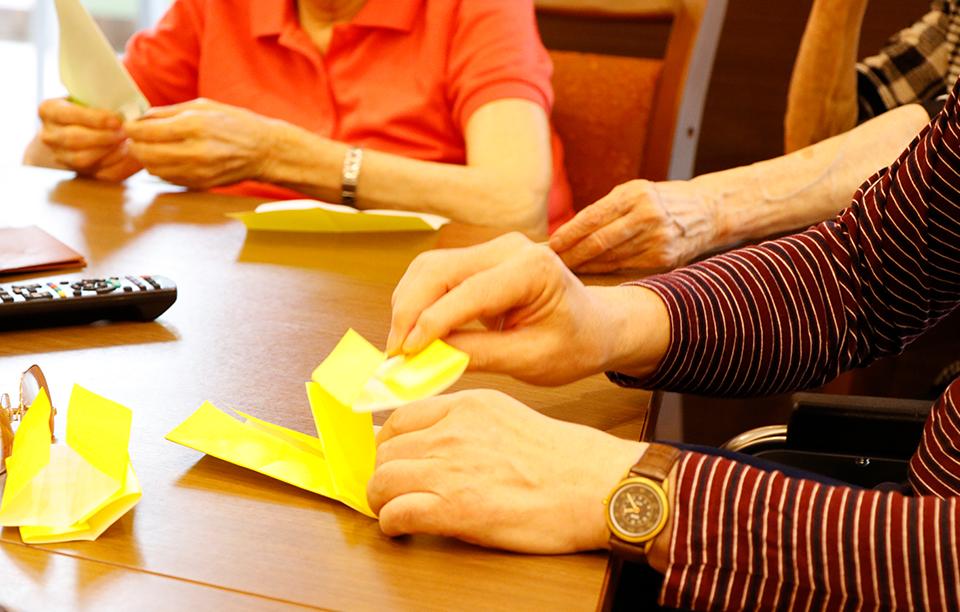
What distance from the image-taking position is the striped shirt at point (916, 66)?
5.60ft

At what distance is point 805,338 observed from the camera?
0.91 meters

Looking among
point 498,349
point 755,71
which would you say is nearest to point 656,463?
point 498,349

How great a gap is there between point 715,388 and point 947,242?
0.23 metres

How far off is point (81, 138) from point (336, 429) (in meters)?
0.89

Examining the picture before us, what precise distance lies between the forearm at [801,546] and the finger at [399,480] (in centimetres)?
15

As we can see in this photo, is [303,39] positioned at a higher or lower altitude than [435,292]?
lower

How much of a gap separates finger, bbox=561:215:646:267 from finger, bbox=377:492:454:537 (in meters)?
0.54

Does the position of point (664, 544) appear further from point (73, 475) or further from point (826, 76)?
point (826, 76)

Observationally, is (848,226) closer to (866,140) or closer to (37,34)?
(866,140)

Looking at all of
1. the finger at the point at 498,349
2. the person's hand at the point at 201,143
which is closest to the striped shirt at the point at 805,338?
the finger at the point at 498,349

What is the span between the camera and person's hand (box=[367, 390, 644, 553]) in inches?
22.5

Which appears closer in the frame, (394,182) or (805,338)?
(805,338)

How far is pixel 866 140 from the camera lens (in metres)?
1.24

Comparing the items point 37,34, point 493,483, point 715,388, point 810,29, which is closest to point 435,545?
point 493,483
